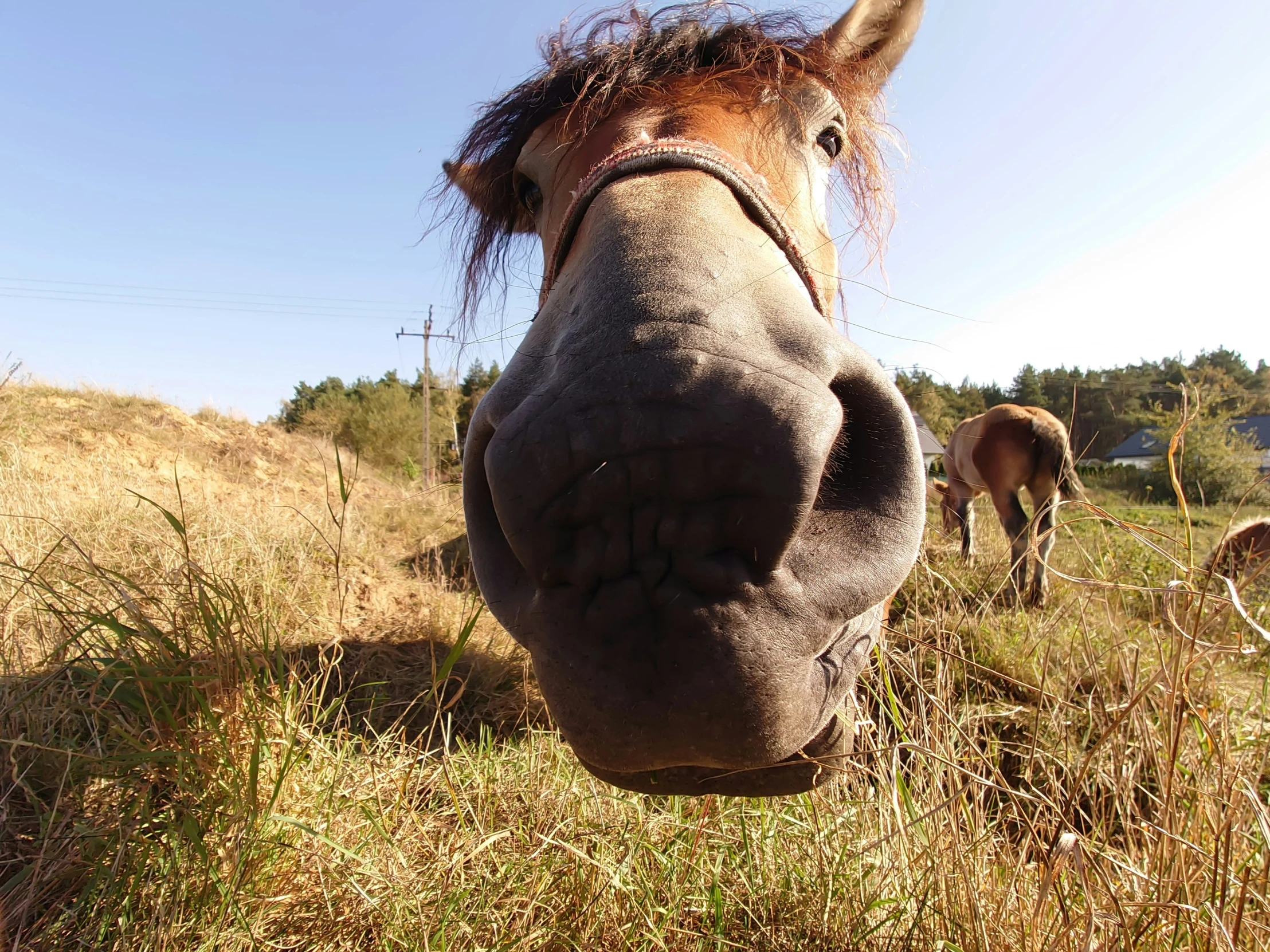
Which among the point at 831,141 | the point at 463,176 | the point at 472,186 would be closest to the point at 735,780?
the point at 831,141

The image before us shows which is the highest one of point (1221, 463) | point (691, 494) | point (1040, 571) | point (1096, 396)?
point (1221, 463)

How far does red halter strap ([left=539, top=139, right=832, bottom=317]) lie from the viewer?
1.67 metres

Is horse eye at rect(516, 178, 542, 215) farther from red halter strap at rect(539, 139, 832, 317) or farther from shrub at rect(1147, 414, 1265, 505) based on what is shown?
shrub at rect(1147, 414, 1265, 505)

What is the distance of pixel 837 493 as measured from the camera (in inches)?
49.5

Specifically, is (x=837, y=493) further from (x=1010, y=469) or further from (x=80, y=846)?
(x=1010, y=469)

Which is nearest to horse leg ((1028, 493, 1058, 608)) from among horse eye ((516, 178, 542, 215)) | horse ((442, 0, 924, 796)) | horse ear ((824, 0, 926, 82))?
horse ((442, 0, 924, 796))

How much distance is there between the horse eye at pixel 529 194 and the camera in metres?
2.55

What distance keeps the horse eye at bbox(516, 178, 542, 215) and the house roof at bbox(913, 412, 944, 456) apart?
182 centimetres

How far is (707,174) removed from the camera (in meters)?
1.68

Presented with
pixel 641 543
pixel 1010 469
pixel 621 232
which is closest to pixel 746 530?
pixel 641 543

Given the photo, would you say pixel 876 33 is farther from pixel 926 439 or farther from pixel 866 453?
pixel 926 439

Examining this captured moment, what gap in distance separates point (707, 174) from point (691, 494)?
44.8 inches

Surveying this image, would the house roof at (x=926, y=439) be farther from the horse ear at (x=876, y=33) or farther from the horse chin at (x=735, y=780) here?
the horse ear at (x=876, y=33)

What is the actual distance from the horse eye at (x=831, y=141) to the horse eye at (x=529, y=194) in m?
1.18
